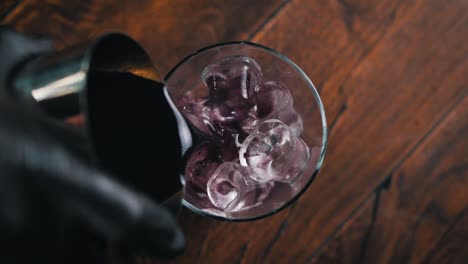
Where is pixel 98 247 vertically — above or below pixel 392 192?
above

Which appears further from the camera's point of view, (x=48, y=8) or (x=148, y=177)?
(x=48, y=8)

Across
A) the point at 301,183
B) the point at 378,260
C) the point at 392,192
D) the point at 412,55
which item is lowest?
the point at 378,260

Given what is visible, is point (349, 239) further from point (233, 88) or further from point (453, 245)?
point (233, 88)

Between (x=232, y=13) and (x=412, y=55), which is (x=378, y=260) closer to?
(x=412, y=55)

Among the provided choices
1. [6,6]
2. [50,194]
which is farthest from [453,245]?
[6,6]

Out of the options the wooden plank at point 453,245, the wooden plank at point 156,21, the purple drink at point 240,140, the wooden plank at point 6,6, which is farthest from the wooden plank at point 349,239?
the wooden plank at point 6,6

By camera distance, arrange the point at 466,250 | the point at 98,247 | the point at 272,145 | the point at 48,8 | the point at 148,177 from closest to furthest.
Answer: the point at 98,247, the point at 148,177, the point at 272,145, the point at 48,8, the point at 466,250

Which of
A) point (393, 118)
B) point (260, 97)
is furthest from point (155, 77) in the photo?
point (393, 118)
